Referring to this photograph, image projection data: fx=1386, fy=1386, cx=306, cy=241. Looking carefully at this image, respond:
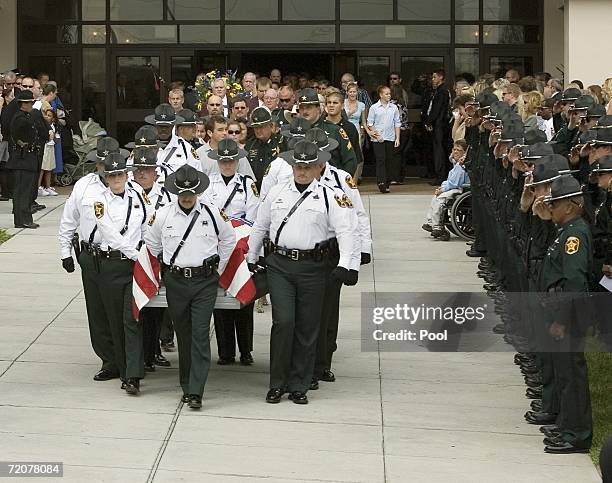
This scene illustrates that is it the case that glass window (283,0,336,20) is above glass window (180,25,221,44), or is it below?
above

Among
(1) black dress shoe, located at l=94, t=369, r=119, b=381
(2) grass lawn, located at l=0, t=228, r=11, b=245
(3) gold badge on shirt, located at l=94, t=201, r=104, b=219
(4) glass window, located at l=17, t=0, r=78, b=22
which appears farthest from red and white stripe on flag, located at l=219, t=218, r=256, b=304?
(4) glass window, located at l=17, t=0, r=78, b=22

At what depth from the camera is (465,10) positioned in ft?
83.2

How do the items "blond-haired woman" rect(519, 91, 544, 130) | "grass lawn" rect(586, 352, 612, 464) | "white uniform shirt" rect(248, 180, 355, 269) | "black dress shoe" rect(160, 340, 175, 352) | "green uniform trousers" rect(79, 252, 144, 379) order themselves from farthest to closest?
"blond-haired woman" rect(519, 91, 544, 130) < "black dress shoe" rect(160, 340, 175, 352) < "green uniform trousers" rect(79, 252, 144, 379) < "white uniform shirt" rect(248, 180, 355, 269) < "grass lawn" rect(586, 352, 612, 464)

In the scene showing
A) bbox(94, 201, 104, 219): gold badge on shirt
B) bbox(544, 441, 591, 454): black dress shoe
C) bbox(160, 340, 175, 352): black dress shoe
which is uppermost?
bbox(94, 201, 104, 219): gold badge on shirt

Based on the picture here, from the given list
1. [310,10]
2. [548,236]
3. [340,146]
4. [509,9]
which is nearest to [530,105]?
[340,146]

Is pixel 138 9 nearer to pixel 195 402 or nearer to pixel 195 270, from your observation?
pixel 195 270

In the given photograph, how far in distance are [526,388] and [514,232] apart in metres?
1.59

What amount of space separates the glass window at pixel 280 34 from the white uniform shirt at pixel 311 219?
1539 centimetres

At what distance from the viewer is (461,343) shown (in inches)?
500

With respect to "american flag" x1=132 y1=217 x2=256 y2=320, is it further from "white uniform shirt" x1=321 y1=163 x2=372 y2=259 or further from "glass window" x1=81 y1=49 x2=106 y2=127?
"glass window" x1=81 y1=49 x2=106 y2=127

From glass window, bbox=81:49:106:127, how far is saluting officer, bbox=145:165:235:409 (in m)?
16.0

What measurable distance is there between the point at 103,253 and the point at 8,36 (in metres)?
15.8

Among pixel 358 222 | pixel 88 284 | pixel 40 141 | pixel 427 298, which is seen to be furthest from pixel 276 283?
pixel 40 141

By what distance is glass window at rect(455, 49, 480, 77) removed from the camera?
25.4 metres
